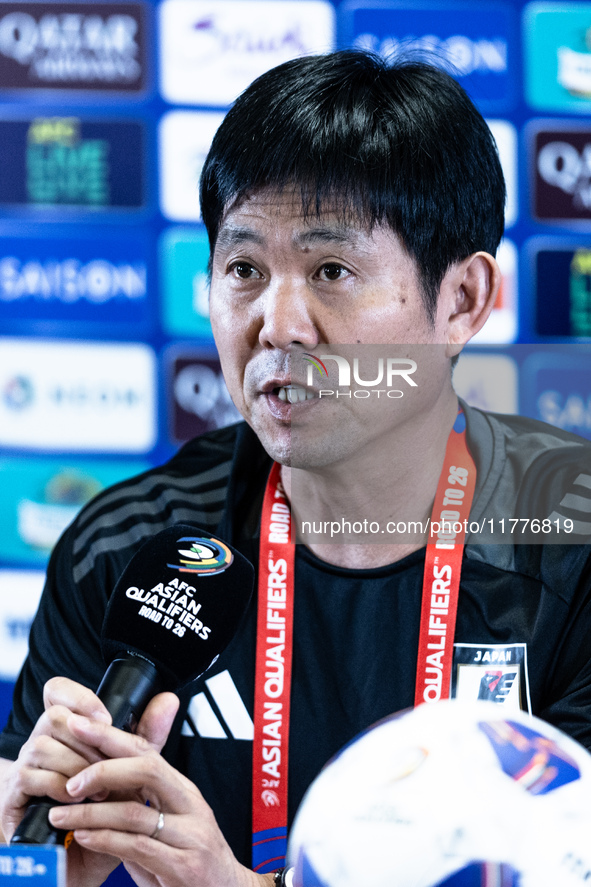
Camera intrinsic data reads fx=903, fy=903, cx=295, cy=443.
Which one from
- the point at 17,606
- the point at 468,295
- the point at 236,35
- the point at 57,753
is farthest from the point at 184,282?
the point at 57,753

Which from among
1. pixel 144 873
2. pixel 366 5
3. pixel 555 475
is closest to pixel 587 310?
pixel 366 5

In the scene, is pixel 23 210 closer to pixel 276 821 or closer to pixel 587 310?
pixel 587 310

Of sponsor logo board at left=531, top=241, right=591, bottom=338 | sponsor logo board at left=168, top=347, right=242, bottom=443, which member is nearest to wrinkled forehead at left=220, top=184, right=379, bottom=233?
sponsor logo board at left=168, top=347, right=242, bottom=443

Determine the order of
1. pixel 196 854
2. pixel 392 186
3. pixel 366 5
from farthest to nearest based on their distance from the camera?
pixel 366 5 < pixel 392 186 < pixel 196 854

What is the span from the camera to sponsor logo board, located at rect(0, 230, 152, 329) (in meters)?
2.07

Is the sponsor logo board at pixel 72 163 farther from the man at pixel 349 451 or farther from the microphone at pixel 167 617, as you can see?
the microphone at pixel 167 617

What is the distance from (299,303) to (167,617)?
328 mm

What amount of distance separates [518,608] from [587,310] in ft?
4.29

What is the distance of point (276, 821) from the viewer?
100 centimetres

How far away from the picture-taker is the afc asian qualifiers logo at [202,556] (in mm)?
810

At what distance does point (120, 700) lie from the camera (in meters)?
0.71

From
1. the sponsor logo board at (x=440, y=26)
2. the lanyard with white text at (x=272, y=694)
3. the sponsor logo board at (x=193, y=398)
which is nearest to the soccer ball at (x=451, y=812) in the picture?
the lanyard with white text at (x=272, y=694)

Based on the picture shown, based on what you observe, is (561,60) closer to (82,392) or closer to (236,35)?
(236,35)

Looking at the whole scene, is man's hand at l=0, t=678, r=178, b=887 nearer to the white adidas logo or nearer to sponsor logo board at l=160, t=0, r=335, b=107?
the white adidas logo
